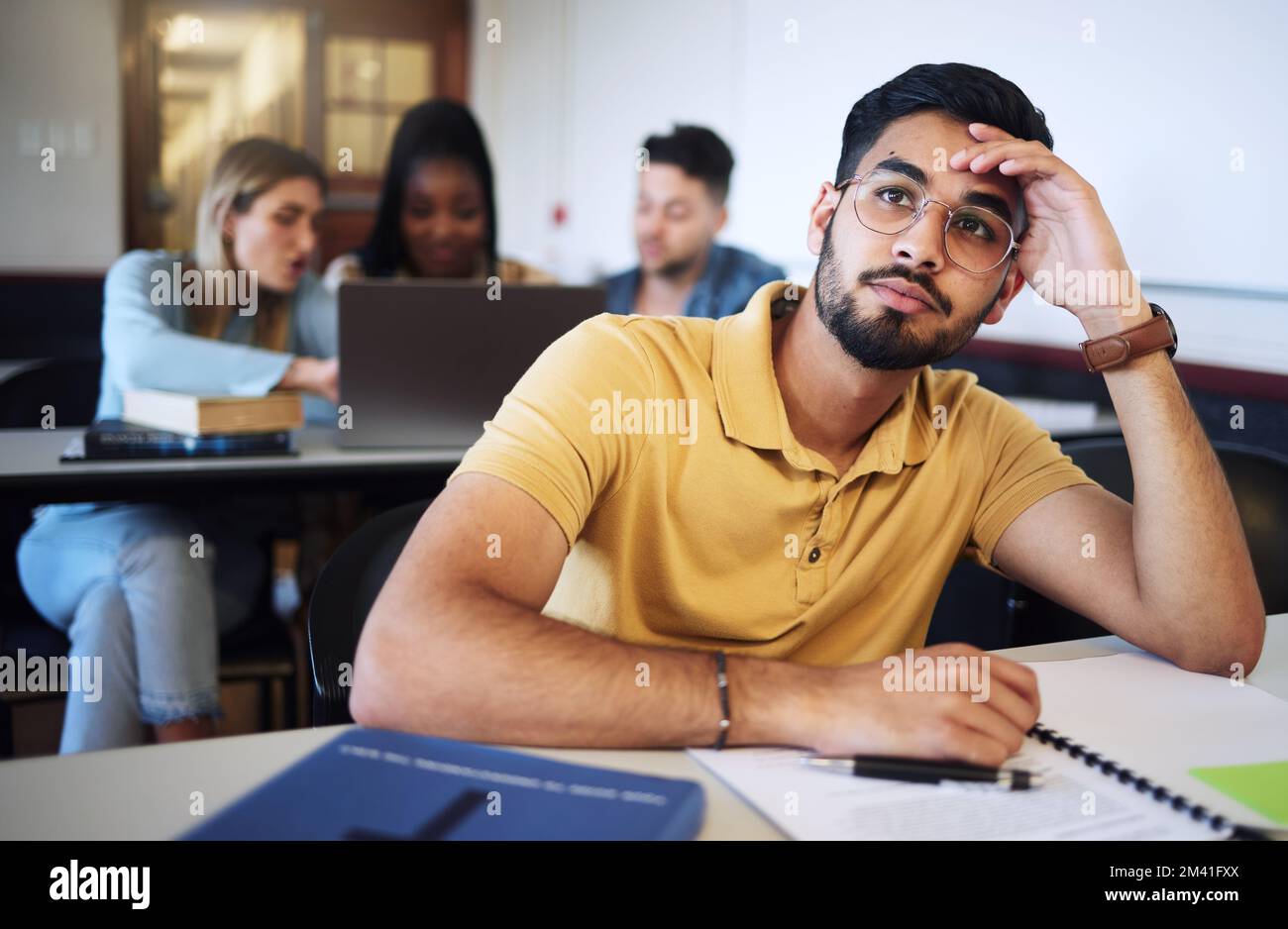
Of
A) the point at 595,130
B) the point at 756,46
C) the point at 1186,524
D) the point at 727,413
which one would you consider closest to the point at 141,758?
the point at 727,413

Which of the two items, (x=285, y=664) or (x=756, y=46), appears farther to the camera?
(x=756, y=46)

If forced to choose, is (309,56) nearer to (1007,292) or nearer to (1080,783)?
(1007,292)

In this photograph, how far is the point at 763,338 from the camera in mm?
1312

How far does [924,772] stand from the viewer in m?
0.84

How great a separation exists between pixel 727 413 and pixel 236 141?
1.85 meters

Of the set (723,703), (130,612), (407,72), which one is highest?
(407,72)

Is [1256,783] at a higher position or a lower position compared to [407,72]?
lower

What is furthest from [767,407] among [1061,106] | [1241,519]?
[1061,106]

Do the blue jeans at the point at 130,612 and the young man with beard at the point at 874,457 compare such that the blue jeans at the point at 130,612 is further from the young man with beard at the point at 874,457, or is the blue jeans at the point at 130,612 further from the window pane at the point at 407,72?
the window pane at the point at 407,72

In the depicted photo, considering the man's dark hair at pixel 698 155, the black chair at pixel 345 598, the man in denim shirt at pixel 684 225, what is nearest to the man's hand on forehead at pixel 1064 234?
the black chair at pixel 345 598

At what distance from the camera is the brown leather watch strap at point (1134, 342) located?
1.26 metres

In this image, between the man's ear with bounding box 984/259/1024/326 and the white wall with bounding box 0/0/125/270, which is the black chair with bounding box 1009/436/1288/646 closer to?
the man's ear with bounding box 984/259/1024/326

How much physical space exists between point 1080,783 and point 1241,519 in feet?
3.25
